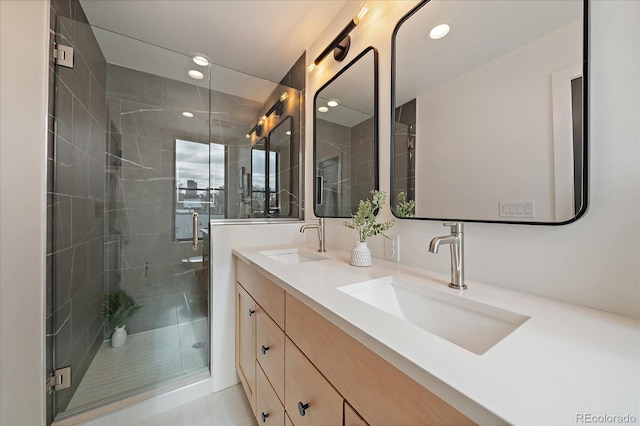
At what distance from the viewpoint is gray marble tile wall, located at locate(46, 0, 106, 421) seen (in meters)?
1.17

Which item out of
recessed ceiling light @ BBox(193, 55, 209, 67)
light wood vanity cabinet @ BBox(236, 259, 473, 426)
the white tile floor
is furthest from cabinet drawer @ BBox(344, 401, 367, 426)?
recessed ceiling light @ BBox(193, 55, 209, 67)

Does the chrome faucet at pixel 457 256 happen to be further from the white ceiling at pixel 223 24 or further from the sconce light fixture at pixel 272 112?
the sconce light fixture at pixel 272 112

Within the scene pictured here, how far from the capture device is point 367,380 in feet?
1.58

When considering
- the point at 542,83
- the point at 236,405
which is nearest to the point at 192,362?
the point at 236,405

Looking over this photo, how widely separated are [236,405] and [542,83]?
2.03 metres

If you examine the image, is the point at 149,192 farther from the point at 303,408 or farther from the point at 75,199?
the point at 303,408

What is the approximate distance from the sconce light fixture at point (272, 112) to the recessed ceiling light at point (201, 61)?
616 mm

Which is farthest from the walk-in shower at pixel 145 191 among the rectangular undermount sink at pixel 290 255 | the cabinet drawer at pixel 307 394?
the cabinet drawer at pixel 307 394

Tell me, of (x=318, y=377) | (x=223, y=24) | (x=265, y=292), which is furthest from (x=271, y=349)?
(x=223, y=24)

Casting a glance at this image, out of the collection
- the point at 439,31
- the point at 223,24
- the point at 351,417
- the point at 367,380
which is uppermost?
the point at 223,24

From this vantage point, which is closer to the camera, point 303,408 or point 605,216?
point 605,216

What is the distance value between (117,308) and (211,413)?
3.95ft

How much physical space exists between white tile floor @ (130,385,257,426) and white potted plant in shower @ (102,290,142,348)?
73 cm

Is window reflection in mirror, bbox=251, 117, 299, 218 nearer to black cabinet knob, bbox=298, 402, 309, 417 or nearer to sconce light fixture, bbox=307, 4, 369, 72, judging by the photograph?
sconce light fixture, bbox=307, 4, 369, 72
